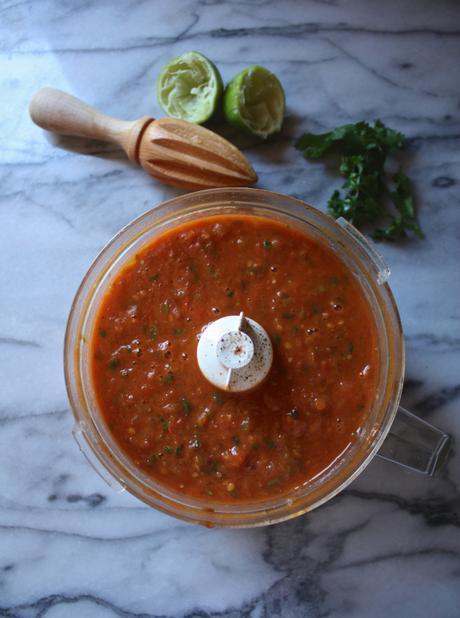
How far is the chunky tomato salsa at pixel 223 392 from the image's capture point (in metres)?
2.01

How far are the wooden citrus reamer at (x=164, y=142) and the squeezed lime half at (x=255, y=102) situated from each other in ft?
0.29

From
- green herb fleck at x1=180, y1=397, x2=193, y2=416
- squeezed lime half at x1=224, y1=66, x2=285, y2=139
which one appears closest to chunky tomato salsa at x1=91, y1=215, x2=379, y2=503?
green herb fleck at x1=180, y1=397, x2=193, y2=416

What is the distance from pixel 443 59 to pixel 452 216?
514 millimetres

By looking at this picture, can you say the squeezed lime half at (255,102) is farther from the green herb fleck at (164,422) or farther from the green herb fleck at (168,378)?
the green herb fleck at (164,422)

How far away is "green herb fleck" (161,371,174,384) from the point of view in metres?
2.02

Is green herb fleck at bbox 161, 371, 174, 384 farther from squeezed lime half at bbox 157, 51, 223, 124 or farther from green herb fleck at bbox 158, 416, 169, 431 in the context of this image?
squeezed lime half at bbox 157, 51, 223, 124

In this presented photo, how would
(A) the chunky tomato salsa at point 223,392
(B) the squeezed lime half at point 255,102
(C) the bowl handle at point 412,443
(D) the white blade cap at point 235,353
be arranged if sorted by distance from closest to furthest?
(D) the white blade cap at point 235,353, (A) the chunky tomato salsa at point 223,392, (C) the bowl handle at point 412,443, (B) the squeezed lime half at point 255,102

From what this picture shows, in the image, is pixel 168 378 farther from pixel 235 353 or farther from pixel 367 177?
pixel 367 177

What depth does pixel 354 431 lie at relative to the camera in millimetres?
2045

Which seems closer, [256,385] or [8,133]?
[256,385]

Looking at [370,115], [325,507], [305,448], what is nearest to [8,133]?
[370,115]

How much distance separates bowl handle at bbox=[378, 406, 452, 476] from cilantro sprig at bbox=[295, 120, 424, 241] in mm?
567

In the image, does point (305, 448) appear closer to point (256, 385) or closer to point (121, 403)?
point (256, 385)

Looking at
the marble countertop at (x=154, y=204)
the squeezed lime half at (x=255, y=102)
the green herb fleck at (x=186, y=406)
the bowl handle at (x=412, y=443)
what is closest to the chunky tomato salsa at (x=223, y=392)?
the green herb fleck at (x=186, y=406)
